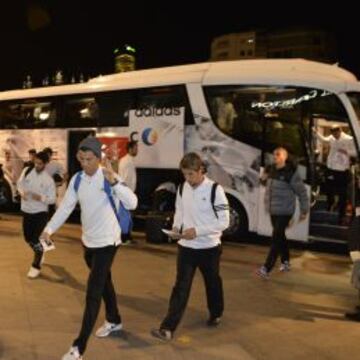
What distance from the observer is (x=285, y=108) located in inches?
442

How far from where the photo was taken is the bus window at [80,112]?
13992mm

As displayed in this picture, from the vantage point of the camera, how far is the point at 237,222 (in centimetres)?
1162

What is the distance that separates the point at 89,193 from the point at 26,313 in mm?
1944

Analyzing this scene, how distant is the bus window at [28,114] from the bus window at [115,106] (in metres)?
1.82

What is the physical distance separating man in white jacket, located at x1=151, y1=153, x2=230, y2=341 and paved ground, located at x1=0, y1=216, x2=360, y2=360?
12.5 inches

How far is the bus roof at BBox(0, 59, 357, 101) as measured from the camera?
1102cm

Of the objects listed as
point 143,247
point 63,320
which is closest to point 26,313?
point 63,320

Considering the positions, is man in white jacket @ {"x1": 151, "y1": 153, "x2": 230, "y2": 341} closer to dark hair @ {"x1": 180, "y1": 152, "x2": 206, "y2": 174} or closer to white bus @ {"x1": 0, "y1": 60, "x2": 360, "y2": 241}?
dark hair @ {"x1": 180, "y1": 152, "x2": 206, "y2": 174}

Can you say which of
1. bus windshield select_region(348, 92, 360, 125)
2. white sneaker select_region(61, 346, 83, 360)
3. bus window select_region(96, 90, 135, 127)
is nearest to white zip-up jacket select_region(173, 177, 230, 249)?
white sneaker select_region(61, 346, 83, 360)

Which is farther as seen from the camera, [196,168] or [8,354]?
[196,168]

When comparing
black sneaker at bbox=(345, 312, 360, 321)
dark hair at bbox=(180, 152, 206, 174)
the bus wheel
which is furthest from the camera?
the bus wheel

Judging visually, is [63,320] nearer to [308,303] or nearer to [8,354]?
[8,354]

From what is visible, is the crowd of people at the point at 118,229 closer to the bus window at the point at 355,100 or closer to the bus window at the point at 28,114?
the bus window at the point at 355,100

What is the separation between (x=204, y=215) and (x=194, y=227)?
0.15 meters
